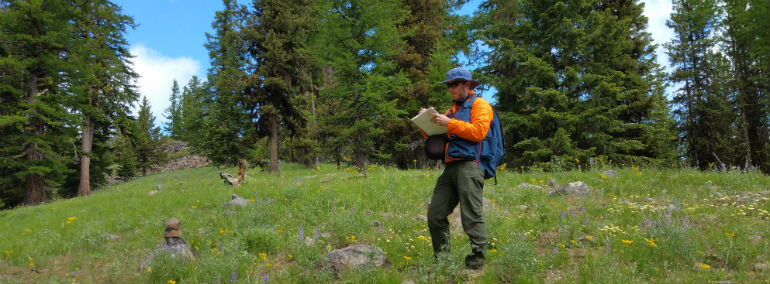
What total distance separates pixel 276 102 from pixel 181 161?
1627 inches

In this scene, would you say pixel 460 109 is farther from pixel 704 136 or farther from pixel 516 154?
pixel 704 136

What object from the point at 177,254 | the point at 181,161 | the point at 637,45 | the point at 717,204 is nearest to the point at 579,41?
the point at 637,45

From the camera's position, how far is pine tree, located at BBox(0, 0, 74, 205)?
17.2 m

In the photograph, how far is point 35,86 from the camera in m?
18.4

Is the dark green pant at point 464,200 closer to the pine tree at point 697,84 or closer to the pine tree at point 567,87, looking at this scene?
the pine tree at point 567,87

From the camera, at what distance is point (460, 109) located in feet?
A: 13.2

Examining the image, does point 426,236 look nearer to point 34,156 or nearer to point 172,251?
point 172,251

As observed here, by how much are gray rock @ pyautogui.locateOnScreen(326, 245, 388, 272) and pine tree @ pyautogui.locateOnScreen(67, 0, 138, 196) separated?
2074 centimetres

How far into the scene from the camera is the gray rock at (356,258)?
170 inches

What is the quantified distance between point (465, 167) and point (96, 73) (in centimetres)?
2504

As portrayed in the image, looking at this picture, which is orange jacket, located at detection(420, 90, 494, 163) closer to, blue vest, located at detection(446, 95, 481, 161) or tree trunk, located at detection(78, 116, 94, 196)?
blue vest, located at detection(446, 95, 481, 161)

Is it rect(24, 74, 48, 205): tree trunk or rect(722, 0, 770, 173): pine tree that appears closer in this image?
rect(24, 74, 48, 205): tree trunk

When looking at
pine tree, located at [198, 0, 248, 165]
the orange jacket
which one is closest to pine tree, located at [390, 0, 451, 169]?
pine tree, located at [198, 0, 248, 165]

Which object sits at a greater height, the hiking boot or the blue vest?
the blue vest
